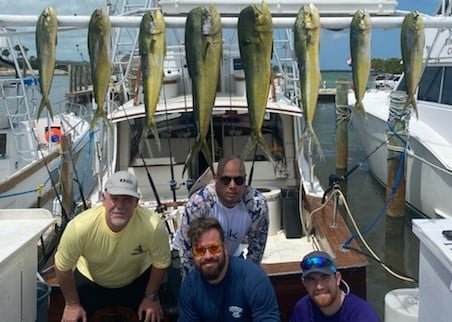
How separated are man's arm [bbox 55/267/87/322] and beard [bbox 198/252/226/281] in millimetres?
954

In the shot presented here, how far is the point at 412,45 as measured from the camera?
3.21 meters

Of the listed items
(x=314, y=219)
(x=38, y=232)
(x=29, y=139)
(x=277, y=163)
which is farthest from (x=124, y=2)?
(x=29, y=139)

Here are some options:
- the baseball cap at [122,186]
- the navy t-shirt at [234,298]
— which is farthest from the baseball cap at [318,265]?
the baseball cap at [122,186]

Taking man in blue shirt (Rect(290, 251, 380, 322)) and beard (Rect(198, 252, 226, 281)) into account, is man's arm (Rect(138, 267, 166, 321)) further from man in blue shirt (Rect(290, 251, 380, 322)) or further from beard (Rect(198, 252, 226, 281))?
man in blue shirt (Rect(290, 251, 380, 322))

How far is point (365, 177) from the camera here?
1438 centimetres

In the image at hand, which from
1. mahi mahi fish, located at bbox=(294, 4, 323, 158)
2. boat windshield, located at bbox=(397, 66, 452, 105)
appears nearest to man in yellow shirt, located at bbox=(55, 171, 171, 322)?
mahi mahi fish, located at bbox=(294, 4, 323, 158)

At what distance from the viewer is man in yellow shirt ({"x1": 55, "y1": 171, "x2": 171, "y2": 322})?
3.23m

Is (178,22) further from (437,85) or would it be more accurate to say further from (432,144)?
(437,85)

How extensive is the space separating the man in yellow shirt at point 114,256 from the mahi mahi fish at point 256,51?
871 mm

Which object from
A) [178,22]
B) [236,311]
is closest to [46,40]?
[178,22]

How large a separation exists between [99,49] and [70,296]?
150 cm

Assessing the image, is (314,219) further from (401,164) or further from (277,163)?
(401,164)

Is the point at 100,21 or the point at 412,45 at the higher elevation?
the point at 100,21

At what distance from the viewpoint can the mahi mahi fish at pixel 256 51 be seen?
2.93 meters
